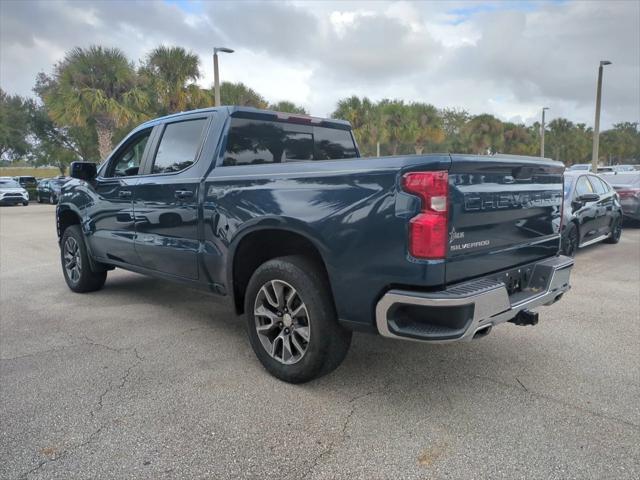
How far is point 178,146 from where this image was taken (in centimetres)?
430

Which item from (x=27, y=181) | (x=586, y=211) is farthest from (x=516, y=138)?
(x=27, y=181)

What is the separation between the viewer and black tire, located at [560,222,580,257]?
738cm

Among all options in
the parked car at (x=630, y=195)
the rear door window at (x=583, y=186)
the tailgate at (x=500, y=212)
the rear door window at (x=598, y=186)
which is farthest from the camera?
the parked car at (x=630, y=195)

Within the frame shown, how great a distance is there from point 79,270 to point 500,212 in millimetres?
4906

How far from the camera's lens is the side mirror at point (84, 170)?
5.16m

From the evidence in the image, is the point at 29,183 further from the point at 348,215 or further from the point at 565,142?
the point at 565,142

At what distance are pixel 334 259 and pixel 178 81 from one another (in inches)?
806

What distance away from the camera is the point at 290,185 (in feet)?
10.3

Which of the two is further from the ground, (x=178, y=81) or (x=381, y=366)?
(x=178, y=81)

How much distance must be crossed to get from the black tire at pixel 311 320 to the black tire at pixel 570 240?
5.44 meters

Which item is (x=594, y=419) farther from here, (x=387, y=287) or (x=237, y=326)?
(x=237, y=326)

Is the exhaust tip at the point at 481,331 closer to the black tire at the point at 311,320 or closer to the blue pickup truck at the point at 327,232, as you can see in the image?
the blue pickup truck at the point at 327,232

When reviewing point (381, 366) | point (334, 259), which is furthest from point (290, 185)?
→ point (381, 366)

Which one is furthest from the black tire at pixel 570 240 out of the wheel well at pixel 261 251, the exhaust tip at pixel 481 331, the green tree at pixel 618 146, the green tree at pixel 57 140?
the green tree at pixel 618 146
